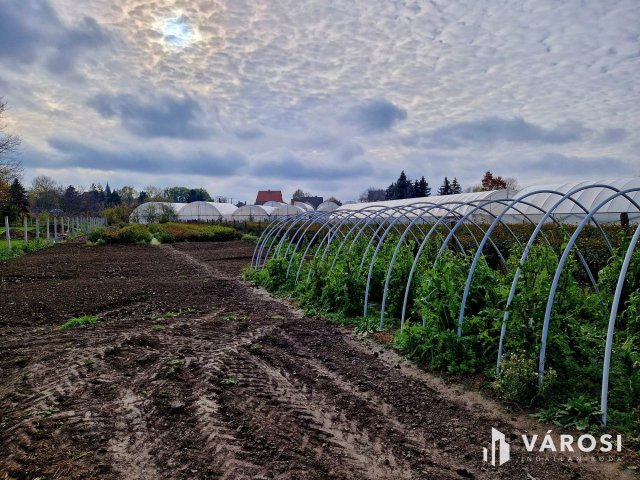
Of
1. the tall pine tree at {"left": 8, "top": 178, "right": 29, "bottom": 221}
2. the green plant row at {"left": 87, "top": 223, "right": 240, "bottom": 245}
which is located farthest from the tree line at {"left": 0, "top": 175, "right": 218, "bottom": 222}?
the green plant row at {"left": 87, "top": 223, "right": 240, "bottom": 245}

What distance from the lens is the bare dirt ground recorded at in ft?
10.9

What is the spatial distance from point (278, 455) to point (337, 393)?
4.51 ft

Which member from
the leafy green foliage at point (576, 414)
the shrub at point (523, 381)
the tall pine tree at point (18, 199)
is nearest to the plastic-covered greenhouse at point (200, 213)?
the tall pine tree at point (18, 199)

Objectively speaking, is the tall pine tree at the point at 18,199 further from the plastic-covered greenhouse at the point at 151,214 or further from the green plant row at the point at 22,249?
the green plant row at the point at 22,249

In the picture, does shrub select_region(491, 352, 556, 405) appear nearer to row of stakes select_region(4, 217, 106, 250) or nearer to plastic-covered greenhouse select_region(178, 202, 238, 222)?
row of stakes select_region(4, 217, 106, 250)

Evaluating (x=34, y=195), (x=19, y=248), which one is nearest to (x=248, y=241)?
(x=19, y=248)

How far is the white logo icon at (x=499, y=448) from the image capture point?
3.43 m

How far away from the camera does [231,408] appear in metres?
4.26

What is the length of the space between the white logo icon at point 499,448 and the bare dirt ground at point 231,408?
6 cm

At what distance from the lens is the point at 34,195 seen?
66.9 m

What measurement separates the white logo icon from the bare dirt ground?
0.06 m

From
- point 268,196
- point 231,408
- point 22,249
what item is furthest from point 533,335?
point 268,196

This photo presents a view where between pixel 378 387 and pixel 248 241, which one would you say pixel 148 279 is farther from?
pixel 248 241

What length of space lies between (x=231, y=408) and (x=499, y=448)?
2.43m
